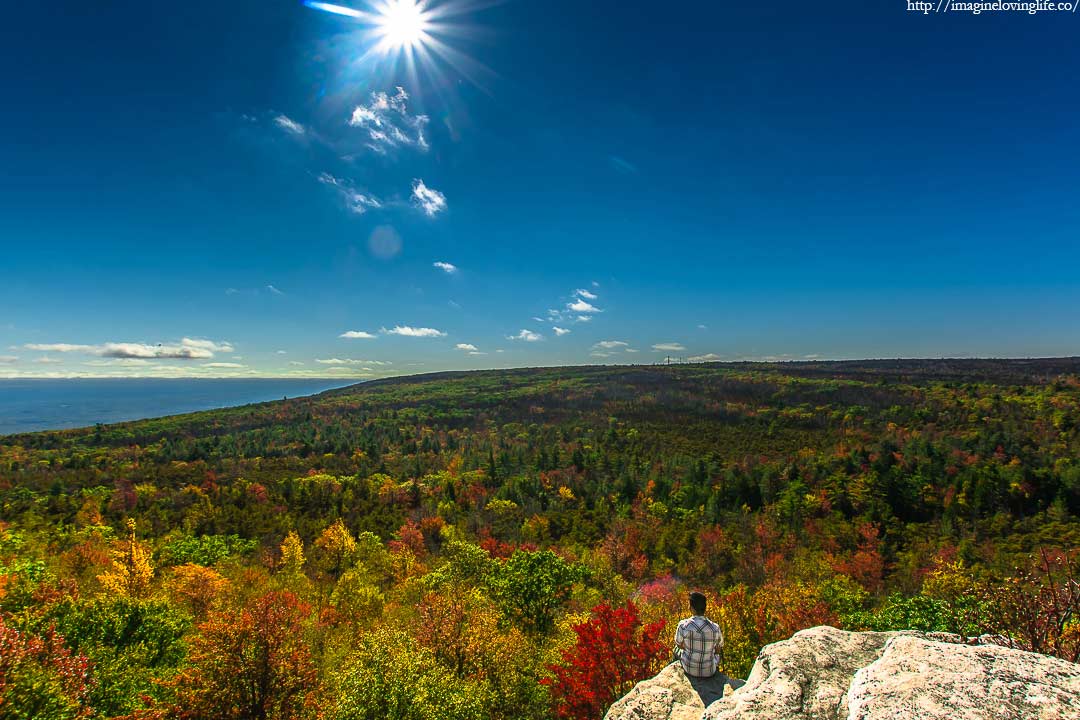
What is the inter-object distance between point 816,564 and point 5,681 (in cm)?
9387

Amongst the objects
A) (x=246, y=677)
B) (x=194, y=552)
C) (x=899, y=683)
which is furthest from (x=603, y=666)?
(x=194, y=552)

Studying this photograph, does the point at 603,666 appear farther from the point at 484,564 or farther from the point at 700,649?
the point at 484,564

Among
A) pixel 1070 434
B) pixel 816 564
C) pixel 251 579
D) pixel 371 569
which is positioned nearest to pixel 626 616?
pixel 251 579

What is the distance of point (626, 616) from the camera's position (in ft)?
87.2

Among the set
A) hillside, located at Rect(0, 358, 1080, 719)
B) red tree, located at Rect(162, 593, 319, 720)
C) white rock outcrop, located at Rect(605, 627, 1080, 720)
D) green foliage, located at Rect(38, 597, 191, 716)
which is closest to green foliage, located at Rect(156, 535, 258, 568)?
hillside, located at Rect(0, 358, 1080, 719)

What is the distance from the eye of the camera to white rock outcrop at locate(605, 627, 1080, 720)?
5949 millimetres

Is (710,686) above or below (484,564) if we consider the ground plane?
above

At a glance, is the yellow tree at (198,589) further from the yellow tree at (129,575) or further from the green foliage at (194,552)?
the green foliage at (194,552)

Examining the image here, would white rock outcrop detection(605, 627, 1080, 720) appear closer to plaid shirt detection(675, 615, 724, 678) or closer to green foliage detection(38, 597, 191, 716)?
plaid shirt detection(675, 615, 724, 678)

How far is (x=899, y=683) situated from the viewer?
680cm

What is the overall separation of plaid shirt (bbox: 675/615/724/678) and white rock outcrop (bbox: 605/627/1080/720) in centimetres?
117

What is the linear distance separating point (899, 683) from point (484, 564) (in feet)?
175

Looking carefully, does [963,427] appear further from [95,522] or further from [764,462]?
[95,522]

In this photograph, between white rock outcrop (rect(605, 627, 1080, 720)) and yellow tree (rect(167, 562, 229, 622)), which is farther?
yellow tree (rect(167, 562, 229, 622))
